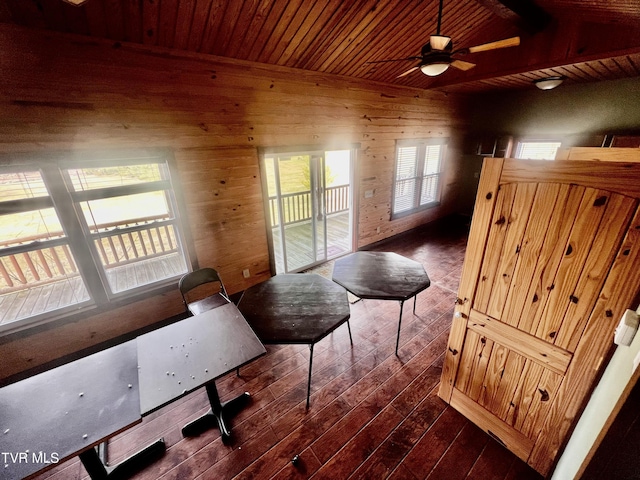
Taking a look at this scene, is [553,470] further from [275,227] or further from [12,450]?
[275,227]

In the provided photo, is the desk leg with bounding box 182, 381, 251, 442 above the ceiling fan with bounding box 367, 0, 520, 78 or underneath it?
underneath

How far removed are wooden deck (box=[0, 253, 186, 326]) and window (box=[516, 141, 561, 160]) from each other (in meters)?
7.03

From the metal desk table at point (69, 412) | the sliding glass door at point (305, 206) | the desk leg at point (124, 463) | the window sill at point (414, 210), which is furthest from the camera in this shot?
the window sill at point (414, 210)

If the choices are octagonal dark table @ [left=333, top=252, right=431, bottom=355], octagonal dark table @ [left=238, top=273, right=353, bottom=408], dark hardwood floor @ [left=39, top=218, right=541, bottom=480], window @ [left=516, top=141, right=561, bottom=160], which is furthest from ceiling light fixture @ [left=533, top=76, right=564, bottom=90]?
octagonal dark table @ [left=238, top=273, right=353, bottom=408]

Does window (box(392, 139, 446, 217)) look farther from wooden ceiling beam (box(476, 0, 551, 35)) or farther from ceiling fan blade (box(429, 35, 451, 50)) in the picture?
ceiling fan blade (box(429, 35, 451, 50))

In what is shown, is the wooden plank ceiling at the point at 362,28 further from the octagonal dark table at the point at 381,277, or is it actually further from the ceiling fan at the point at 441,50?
the octagonal dark table at the point at 381,277

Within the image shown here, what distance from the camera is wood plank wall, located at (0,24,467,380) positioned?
2043mm

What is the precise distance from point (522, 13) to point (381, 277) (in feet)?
10.5

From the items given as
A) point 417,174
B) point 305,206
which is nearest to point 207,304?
point 305,206

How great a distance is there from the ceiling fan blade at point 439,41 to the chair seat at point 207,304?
3.07 meters

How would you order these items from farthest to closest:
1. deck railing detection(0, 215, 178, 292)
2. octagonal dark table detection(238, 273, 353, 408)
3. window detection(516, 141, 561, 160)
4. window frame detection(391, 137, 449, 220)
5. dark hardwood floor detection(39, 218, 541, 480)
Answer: window detection(516, 141, 561, 160) < window frame detection(391, 137, 449, 220) < deck railing detection(0, 215, 178, 292) < octagonal dark table detection(238, 273, 353, 408) < dark hardwood floor detection(39, 218, 541, 480)

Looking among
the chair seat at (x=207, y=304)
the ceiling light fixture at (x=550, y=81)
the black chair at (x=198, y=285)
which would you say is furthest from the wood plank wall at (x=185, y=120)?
the ceiling light fixture at (x=550, y=81)

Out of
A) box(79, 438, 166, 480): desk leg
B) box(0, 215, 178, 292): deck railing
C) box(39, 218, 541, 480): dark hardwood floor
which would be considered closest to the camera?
box(79, 438, 166, 480): desk leg

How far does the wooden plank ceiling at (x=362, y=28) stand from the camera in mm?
2033
